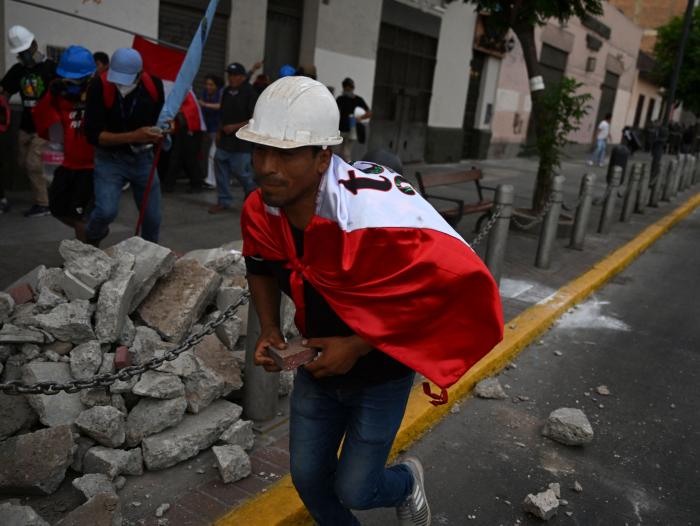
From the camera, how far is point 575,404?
4.70 m

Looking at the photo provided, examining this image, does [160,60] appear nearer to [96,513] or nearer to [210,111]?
[210,111]

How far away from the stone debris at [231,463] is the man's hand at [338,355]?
3.91ft

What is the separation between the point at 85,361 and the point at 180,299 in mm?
802

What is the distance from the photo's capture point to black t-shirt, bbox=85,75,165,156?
5.02m

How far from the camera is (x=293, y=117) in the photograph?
1962 millimetres

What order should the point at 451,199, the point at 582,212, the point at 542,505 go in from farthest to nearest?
the point at 582,212, the point at 451,199, the point at 542,505

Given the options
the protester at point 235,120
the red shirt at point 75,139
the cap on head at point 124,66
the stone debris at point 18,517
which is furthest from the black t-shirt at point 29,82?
the stone debris at point 18,517

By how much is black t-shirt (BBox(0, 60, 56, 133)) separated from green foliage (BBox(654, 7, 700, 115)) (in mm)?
26127

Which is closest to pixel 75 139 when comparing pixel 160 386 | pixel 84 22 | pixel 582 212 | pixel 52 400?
pixel 52 400

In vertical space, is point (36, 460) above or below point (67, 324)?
below

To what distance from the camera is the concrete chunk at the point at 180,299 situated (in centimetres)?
404

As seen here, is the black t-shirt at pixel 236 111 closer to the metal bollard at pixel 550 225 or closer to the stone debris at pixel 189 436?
the metal bollard at pixel 550 225

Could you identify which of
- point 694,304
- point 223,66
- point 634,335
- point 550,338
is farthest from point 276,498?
point 223,66

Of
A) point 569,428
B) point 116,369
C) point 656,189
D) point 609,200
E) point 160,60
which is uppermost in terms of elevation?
point 160,60
